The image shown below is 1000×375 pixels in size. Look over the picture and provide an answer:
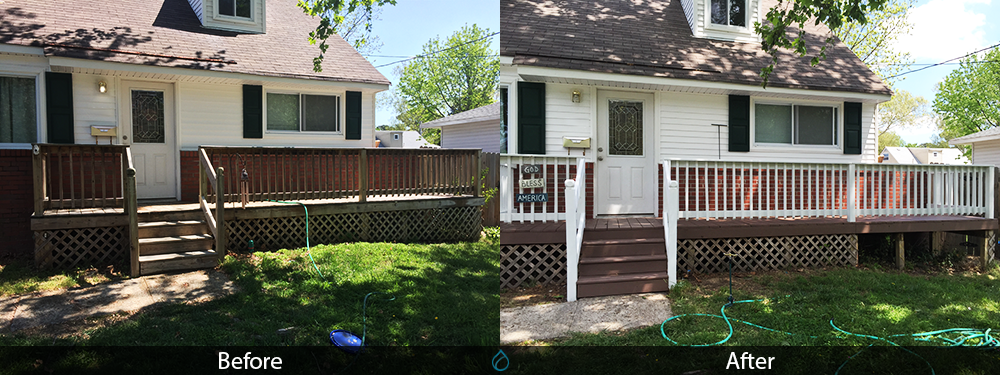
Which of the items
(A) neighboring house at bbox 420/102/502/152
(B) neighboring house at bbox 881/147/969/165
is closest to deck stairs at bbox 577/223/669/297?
(A) neighboring house at bbox 420/102/502/152

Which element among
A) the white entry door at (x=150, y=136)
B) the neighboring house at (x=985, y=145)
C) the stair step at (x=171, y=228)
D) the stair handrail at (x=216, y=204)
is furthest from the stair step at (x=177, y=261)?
the neighboring house at (x=985, y=145)

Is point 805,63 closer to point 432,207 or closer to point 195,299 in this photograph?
point 432,207

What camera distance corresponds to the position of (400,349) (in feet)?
14.2

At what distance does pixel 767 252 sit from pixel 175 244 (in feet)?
23.6

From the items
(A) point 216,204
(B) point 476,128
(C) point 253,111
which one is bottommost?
(A) point 216,204

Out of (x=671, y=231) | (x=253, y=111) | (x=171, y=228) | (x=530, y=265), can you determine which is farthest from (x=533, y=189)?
(x=253, y=111)

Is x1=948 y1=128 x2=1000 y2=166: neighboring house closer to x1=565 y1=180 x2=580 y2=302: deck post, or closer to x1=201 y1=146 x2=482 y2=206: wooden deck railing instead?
x1=201 y1=146 x2=482 y2=206: wooden deck railing

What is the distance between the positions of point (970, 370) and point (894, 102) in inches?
823

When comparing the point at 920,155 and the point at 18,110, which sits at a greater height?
the point at 18,110

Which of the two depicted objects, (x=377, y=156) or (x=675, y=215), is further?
(x=377, y=156)

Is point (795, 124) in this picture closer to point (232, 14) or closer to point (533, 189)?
point (533, 189)

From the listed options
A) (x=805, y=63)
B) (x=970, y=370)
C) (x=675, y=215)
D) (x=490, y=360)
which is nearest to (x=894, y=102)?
(x=805, y=63)

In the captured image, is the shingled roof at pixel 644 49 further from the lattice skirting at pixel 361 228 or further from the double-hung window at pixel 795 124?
the lattice skirting at pixel 361 228

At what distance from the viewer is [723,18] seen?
1011cm
